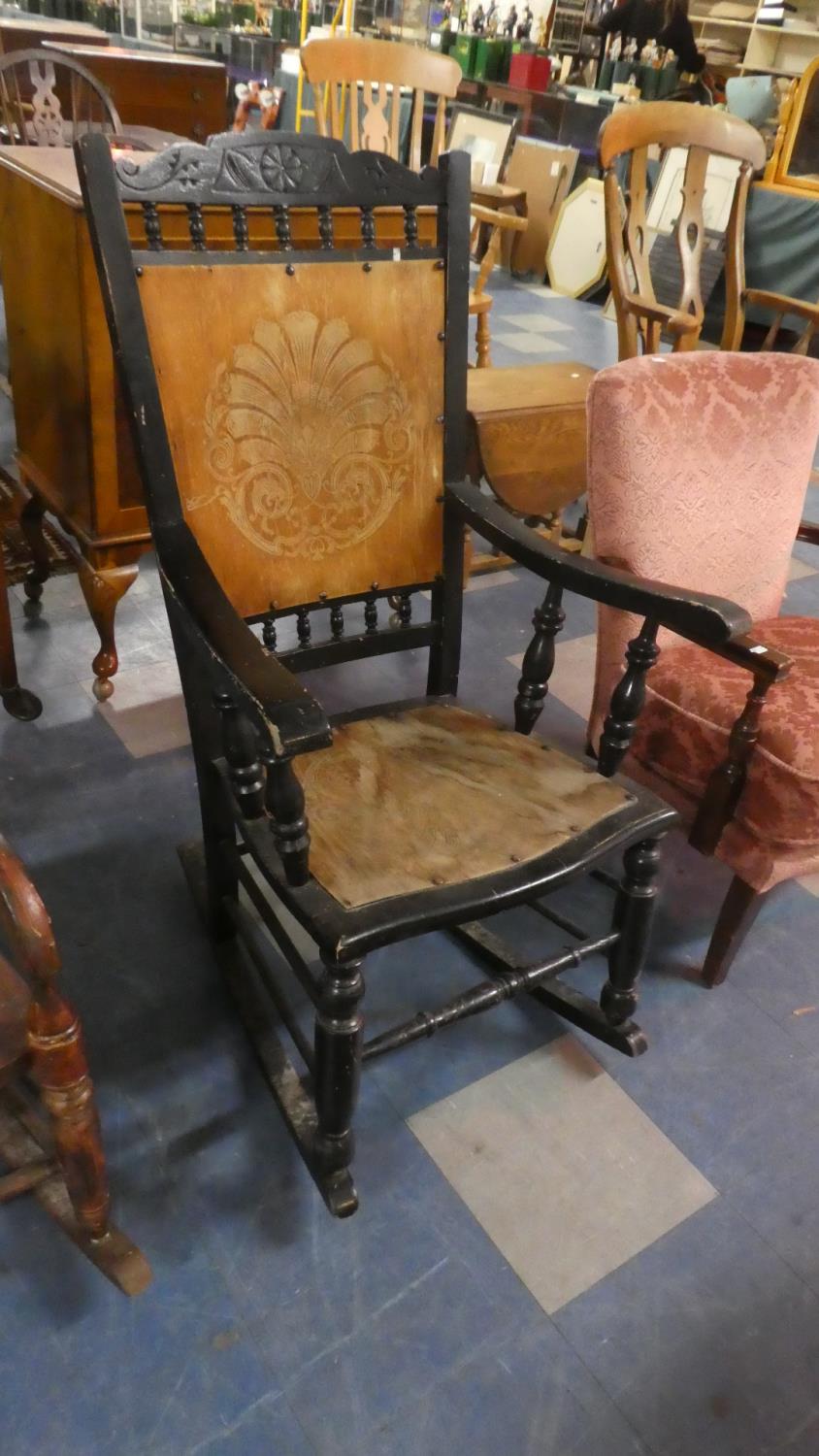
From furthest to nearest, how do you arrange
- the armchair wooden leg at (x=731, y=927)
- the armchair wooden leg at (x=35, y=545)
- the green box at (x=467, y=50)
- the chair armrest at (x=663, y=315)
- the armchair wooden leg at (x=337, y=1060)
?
the green box at (x=467, y=50)
the chair armrest at (x=663, y=315)
the armchair wooden leg at (x=35, y=545)
the armchair wooden leg at (x=731, y=927)
the armchair wooden leg at (x=337, y=1060)

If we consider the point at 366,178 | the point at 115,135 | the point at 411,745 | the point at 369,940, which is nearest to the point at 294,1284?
the point at 369,940

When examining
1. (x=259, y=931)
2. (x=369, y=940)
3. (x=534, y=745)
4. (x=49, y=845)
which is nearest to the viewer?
(x=369, y=940)

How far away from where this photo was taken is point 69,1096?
956 millimetres

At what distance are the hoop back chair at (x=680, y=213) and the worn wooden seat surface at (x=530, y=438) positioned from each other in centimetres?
28

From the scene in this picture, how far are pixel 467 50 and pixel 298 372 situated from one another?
677 centimetres

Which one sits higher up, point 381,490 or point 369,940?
point 381,490

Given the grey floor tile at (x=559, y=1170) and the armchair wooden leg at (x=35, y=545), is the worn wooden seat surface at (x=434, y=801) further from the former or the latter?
the armchair wooden leg at (x=35, y=545)

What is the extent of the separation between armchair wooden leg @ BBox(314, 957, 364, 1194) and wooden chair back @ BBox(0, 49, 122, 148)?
2.85 metres

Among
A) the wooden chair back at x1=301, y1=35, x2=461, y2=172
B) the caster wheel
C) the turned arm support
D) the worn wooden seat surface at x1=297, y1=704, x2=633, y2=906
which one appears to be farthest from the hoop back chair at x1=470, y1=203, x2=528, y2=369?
the turned arm support

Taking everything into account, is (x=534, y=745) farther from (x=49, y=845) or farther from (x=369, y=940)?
(x=49, y=845)

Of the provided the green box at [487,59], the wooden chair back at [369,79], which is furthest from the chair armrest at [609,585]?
the green box at [487,59]

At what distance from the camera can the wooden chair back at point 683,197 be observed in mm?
2455

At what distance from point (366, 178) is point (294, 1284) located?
1423 mm

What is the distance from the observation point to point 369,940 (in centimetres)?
103
